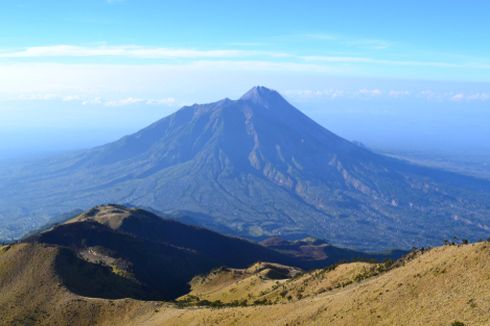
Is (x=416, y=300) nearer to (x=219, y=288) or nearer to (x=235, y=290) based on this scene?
(x=235, y=290)

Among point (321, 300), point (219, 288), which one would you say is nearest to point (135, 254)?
point (219, 288)

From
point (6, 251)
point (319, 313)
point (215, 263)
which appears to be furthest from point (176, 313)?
point (215, 263)

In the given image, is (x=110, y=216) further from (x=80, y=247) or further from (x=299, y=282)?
(x=299, y=282)

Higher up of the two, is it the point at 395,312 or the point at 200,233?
the point at 395,312

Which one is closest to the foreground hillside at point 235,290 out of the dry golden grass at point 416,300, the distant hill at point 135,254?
the dry golden grass at point 416,300

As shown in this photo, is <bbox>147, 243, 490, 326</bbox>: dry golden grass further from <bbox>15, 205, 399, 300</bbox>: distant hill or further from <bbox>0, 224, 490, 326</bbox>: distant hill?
<bbox>15, 205, 399, 300</bbox>: distant hill

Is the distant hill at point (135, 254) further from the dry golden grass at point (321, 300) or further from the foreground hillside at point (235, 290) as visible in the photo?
the dry golden grass at point (321, 300)
